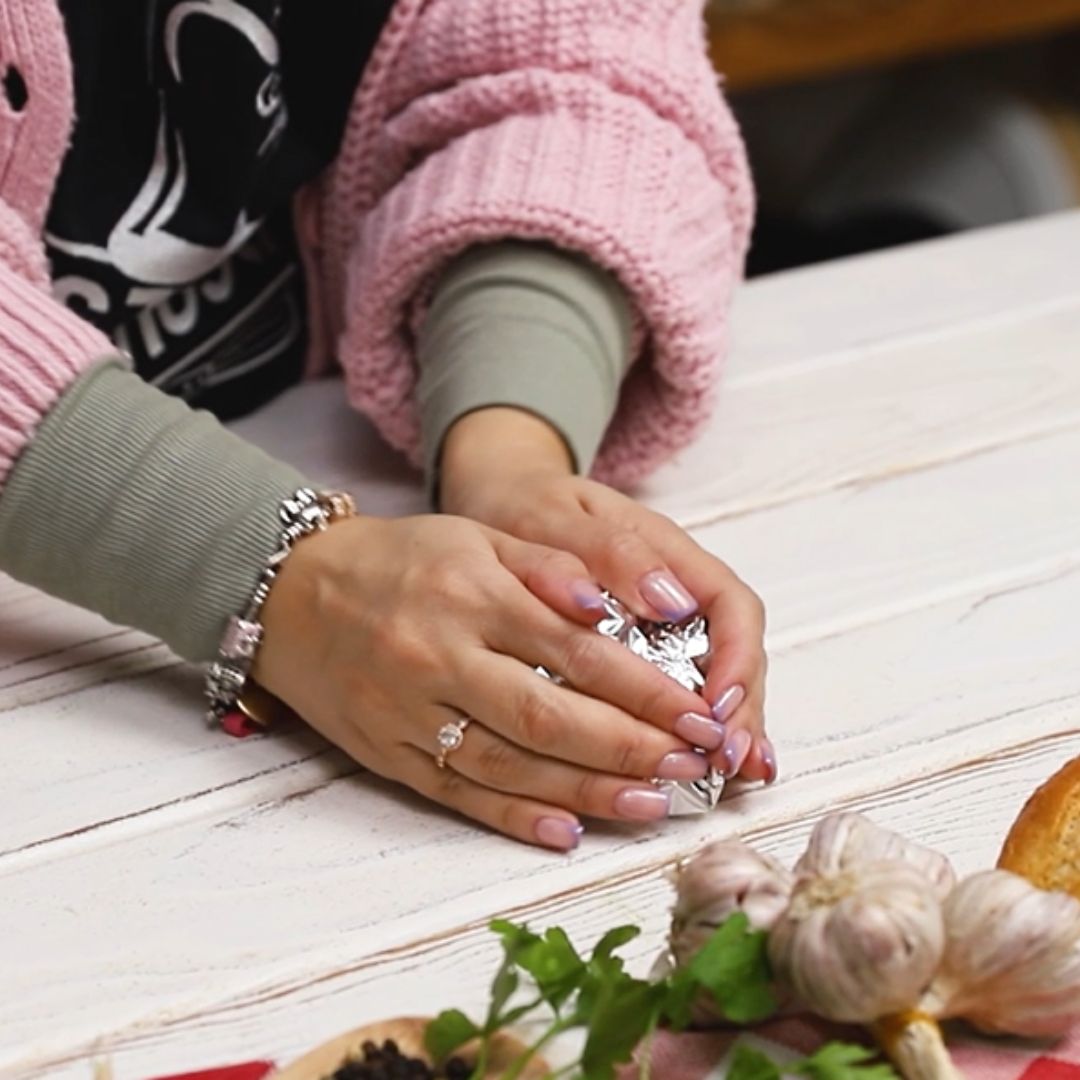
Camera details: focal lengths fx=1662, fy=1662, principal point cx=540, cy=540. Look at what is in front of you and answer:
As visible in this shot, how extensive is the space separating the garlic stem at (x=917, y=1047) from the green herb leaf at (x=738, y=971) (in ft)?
0.10

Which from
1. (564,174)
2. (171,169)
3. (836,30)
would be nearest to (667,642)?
(564,174)

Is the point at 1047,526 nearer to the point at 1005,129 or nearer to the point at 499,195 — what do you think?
the point at 499,195

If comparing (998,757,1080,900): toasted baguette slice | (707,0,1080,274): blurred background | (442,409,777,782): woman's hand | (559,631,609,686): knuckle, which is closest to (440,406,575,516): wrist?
(442,409,777,782): woman's hand

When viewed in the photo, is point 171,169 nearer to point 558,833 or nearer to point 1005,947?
point 558,833

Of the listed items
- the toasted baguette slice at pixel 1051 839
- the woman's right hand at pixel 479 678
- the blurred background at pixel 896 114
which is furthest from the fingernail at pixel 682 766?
the blurred background at pixel 896 114

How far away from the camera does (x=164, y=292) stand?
0.79 metres

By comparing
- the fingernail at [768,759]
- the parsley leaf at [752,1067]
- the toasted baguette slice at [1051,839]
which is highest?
the toasted baguette slice at [1051,839]

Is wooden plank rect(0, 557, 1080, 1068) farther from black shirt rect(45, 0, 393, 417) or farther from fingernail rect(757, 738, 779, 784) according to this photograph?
black shirt rect(45, 0, 393, 417)

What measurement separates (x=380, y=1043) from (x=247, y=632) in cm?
19

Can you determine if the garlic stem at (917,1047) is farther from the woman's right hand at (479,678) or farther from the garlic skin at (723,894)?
the woman's right hand at (479,678)

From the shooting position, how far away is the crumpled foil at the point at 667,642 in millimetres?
547

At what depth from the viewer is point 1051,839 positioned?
0.45 meters

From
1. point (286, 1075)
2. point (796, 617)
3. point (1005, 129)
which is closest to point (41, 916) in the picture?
point (286, 1075)

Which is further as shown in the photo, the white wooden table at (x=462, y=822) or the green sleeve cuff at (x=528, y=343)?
the green sleeve cuff at (x=528, y=343)
